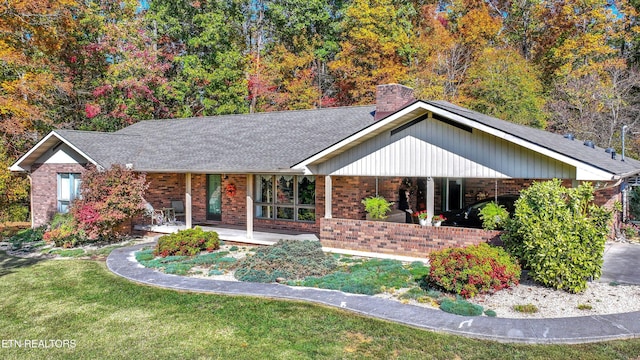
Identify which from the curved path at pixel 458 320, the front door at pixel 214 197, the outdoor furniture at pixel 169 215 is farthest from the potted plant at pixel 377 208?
the outdoor furniture at pixel 169 215

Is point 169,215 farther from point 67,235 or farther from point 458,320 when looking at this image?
point 458,320

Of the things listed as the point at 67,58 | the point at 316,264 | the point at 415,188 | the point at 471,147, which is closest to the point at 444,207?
the point at 415,188

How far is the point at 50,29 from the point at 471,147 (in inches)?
822

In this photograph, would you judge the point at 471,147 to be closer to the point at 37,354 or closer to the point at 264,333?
the point at 264,333

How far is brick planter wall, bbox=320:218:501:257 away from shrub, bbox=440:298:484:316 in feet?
10.4

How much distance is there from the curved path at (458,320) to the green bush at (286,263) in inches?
24.7

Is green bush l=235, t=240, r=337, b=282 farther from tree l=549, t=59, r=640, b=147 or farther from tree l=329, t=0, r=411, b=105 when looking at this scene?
tree l=549, t=59, r=640, b=147

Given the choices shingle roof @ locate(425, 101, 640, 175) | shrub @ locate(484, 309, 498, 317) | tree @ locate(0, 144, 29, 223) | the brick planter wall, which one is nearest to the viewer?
shrub @ locate(484, 309, 498, 317)

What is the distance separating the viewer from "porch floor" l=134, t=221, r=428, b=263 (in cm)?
1241

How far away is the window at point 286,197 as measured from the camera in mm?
15398

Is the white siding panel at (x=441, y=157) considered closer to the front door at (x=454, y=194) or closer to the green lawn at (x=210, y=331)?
the green lawn at (x=210, y=331)

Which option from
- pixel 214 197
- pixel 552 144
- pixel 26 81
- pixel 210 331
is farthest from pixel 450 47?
pixel 210 331

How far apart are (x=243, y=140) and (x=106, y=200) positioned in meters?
5.24

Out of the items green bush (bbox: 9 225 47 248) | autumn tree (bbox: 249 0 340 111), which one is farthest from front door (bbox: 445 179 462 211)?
green bush (bbox: 9 225 47 248)
